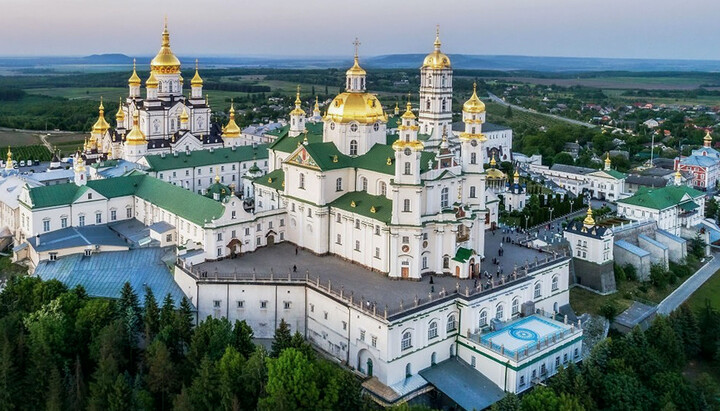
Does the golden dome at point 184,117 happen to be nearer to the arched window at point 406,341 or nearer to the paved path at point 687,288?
the arched window at point 406,341

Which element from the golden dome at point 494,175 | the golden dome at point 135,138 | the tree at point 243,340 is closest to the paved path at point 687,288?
the golden dome at point 494,175

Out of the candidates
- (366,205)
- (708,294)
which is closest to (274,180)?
(366,205)

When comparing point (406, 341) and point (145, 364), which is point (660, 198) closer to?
point (406, 341)

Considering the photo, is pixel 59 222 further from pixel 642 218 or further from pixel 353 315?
pixel 642 218

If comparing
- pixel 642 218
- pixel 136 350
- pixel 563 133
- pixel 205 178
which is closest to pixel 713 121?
pixel 563 133

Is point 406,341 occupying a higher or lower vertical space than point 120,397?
higher

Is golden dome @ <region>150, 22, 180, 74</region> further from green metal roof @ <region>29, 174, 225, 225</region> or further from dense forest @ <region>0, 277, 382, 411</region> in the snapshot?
dense forest @ <region>0, 277, 382, 411</region>

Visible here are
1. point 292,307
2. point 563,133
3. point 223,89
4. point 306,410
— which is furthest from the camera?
point 223,89

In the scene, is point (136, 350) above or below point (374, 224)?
below
